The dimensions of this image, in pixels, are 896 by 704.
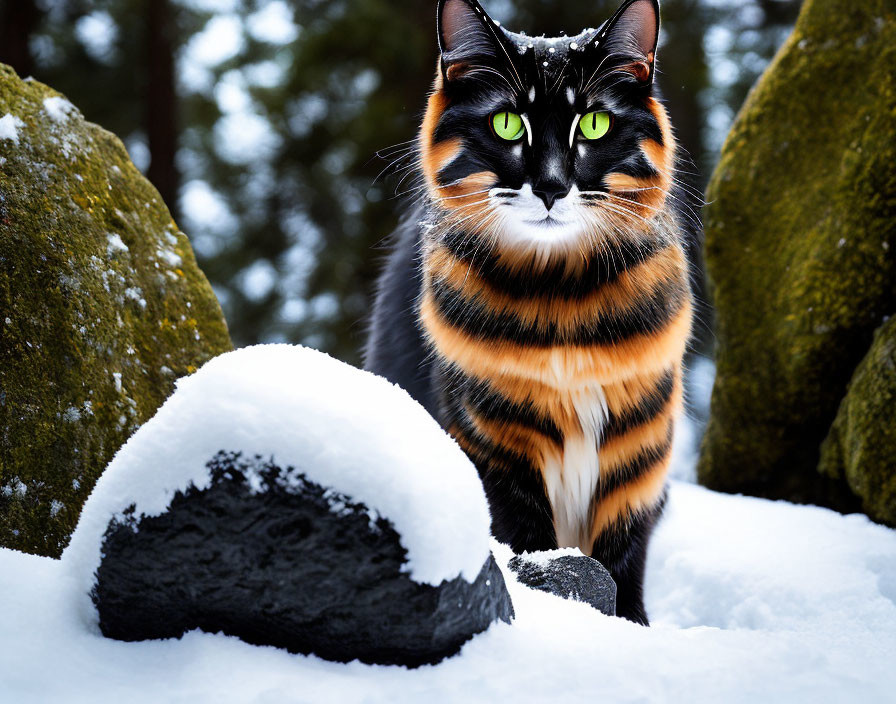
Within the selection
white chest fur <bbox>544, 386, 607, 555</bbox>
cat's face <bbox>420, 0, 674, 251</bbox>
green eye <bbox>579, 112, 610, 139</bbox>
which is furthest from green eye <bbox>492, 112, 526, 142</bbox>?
white chest fur <bbox>544, 386, 607, 555</bbox>

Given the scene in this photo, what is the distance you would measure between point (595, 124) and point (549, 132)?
14cm

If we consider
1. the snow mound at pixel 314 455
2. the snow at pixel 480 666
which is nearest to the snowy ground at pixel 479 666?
the snow at pixel 480 666

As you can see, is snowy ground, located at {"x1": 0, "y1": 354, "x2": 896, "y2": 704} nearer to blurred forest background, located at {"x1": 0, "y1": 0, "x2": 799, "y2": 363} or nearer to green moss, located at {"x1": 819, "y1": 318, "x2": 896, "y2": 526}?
green moss, located at {"x1": 819, "y1": 318, "x2": 896, "y2": 526}

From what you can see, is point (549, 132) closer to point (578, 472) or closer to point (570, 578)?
point (578, 472)

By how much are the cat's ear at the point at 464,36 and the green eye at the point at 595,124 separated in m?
0.30

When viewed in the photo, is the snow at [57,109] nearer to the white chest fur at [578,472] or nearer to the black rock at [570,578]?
the white chest fur at [578,472]

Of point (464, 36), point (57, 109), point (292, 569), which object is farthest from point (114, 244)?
point (292, 569)

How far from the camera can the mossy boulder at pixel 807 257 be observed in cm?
276

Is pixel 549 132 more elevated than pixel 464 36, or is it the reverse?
pixel 464 36

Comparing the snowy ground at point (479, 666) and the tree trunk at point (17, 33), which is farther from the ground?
the tree trunk at point (17, 33)

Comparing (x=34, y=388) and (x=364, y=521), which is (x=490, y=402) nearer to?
(x=364, y=521)

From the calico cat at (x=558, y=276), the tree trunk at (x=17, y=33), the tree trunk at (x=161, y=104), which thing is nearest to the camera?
the calico cat at (x=558, y=276)

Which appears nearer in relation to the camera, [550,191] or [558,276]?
[550,191]

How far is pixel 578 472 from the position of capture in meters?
2.32
